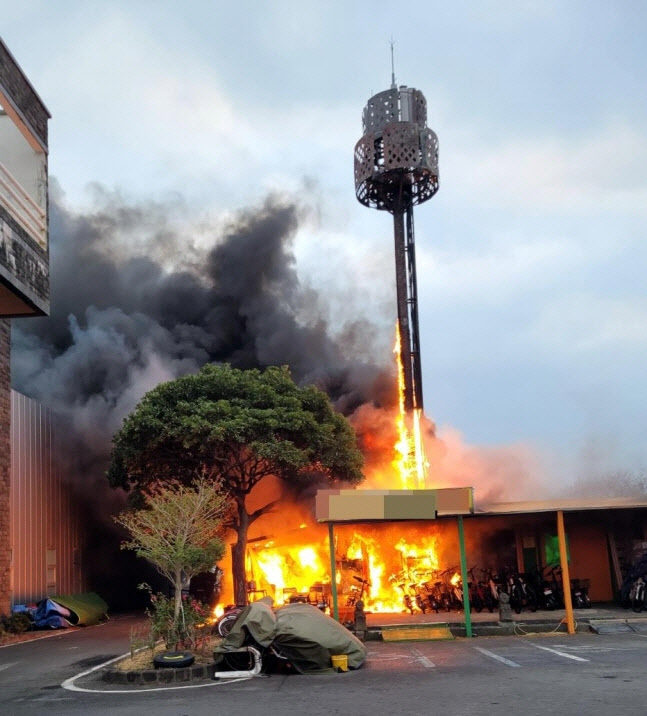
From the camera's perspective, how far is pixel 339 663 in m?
13.1

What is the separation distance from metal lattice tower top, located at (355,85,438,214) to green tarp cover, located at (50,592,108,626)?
73.3ft

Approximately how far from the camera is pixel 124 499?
115 feet

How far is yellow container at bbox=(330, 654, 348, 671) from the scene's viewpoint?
13.1m

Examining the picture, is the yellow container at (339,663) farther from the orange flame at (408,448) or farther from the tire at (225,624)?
the orange flame at (408,448)

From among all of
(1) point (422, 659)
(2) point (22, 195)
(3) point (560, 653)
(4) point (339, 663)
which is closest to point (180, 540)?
(4) point (339, 663)

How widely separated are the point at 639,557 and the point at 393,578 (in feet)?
23.1

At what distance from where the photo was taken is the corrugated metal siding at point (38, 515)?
26.4 metres

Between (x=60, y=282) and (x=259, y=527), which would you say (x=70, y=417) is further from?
(x=60, y=282)

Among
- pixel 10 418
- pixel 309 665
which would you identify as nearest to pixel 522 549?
pixel 309 665

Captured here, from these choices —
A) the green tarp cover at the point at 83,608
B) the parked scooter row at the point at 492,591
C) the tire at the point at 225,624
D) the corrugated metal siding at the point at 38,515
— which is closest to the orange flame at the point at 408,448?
the parked scooter row at the point at 492,591

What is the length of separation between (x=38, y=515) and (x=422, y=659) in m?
18.4

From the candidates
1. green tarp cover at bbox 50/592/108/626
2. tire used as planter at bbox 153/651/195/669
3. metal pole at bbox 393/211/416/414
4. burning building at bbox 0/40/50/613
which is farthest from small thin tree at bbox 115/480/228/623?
metal pole at bbox 393/211/416/414

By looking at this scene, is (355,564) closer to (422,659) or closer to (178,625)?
(422,659)

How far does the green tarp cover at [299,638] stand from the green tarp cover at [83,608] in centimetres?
Answer: 1444
